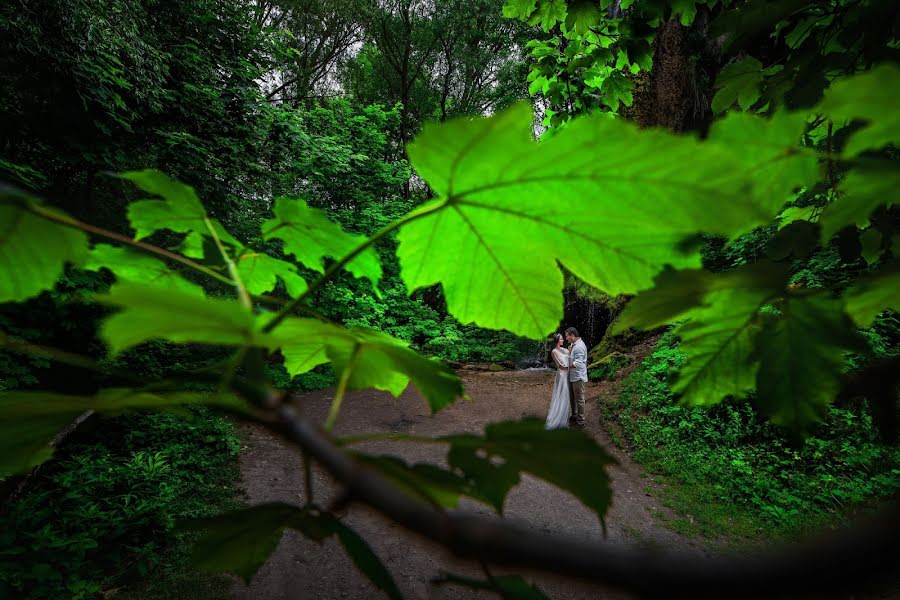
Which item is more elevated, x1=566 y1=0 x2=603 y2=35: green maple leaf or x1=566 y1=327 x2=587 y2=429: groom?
x1=566 y1=327 x2=587 y2=429: groom

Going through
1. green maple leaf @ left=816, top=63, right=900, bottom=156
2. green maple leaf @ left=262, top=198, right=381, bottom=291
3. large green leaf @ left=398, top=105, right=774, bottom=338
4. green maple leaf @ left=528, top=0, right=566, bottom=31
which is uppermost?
green maple leaf @ left=528, top=0, right=566, bottom=31

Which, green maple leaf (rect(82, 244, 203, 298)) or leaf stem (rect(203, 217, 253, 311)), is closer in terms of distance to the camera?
leaf stem (rect(203, 217, 253, 311))

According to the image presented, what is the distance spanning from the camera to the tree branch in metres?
0.16

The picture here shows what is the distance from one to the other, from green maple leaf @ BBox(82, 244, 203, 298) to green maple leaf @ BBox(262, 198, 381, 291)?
0.18 metres

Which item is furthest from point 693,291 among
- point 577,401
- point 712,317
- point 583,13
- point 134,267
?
point 577,401

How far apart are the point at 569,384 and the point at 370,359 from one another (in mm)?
6440

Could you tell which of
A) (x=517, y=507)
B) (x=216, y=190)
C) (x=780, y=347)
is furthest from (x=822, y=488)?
(x=216, y=190)

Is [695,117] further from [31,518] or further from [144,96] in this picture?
[31,518]

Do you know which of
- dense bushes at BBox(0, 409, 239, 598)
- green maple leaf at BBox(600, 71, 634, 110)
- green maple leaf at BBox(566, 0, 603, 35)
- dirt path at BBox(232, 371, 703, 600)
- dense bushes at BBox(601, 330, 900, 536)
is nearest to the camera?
green maple leaf at BBox(566, 0, 603, 35)

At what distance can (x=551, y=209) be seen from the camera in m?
0.52

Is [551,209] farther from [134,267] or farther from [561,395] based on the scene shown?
[561,395]

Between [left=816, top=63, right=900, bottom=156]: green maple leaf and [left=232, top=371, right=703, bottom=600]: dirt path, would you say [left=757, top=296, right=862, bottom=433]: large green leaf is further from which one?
[left=232, top=371, right=703, bottom=600]: dirt path

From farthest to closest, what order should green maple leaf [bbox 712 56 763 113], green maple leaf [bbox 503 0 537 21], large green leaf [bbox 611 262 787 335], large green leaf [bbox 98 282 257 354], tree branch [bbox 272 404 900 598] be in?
green maple leaf [bbox 503 0 537 21], green maple leaf [bbox 712 56 763 113], large green leaf [bbox 611 262 787 335], large green leaf [bbox 98 282 257 354], tree branch [bbox 272 404 900 598]

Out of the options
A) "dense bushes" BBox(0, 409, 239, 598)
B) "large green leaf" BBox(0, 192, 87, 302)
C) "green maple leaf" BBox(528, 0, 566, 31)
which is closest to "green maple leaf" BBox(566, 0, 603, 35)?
"green maple leaf" BBox(528, 0, 566, 31)
